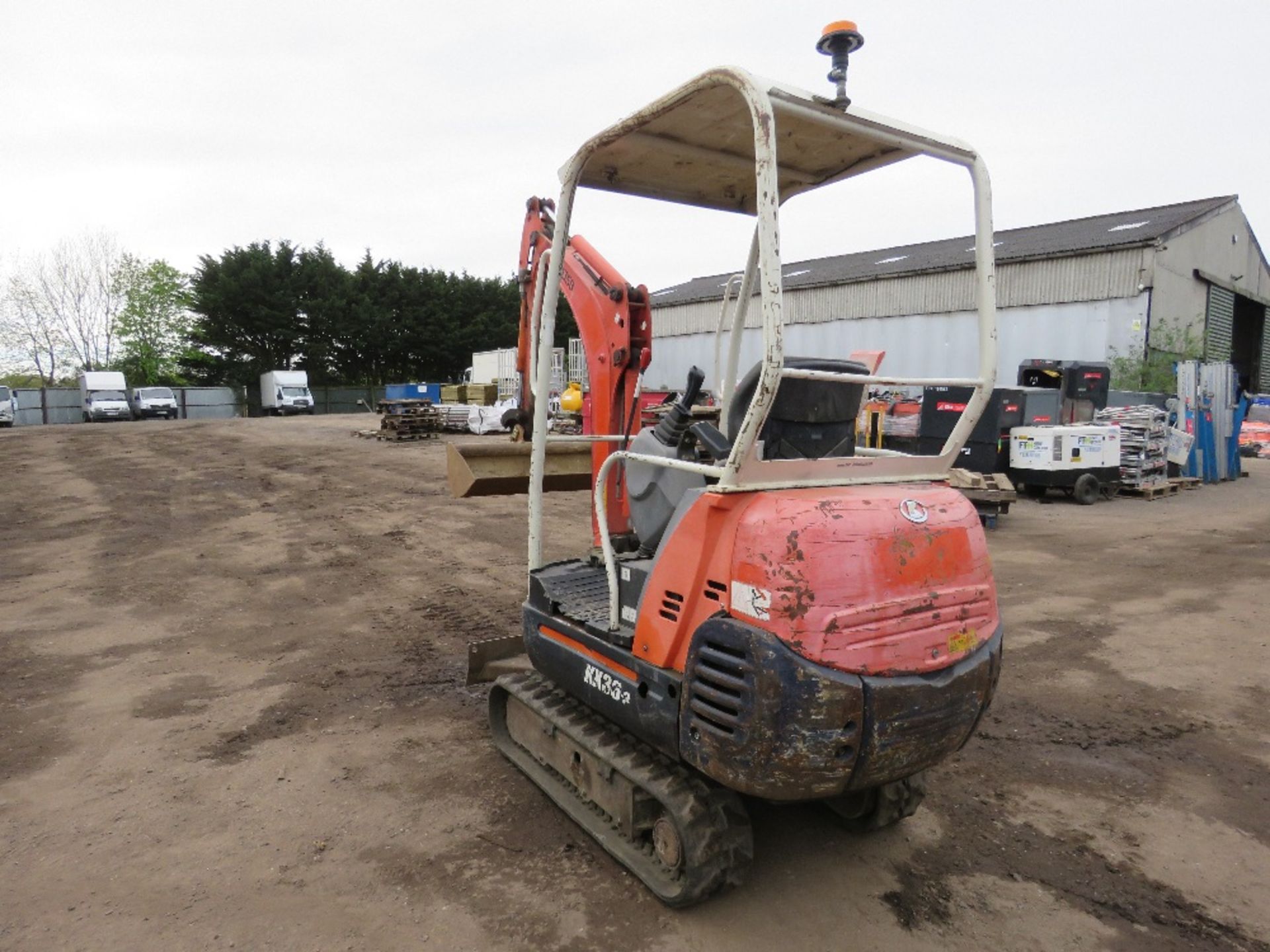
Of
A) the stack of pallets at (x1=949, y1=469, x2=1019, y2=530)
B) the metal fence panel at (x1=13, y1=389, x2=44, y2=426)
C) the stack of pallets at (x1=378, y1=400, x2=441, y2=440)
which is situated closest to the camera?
the stack of pallets at (x1=949, y1=469, x2=1019, y2=530)

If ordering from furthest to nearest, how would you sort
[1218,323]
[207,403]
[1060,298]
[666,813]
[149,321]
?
[149,321], [207,403], [1218,323], [1060,298], [666,813]

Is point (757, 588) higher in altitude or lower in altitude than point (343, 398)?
lower

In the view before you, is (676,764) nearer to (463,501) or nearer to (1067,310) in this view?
(463,501)

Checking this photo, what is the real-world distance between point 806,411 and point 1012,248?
81.4 ft

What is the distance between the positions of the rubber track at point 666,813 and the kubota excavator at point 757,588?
10 millimetres

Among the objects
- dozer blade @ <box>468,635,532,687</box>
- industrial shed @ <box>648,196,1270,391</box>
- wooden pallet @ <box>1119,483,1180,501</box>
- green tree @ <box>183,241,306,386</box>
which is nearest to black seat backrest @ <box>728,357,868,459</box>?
dozer blade @ <box>468,635,532,687</box>

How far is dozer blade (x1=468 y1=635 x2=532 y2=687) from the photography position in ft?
16.0

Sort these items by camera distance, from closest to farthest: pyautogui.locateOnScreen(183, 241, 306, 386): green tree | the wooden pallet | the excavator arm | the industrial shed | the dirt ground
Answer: the dirt ground < the excavator arm < the wooden pallet < the industrial shed < pyautogui.locateOnScreen(183, 241, 306, 386): green tree

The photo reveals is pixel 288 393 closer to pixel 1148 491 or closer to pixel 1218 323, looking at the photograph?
pixel 1148 491

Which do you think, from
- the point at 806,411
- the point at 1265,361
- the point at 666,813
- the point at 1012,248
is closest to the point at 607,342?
the point at 806,411

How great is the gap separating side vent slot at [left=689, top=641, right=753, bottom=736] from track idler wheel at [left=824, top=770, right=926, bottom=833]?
1126 millimetres

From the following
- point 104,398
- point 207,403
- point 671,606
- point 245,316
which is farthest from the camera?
point 245,316

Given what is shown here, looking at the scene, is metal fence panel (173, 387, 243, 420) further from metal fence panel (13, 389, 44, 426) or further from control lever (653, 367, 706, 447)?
control lever (653, 367, 706, 447)

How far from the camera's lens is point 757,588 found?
2568 mm
